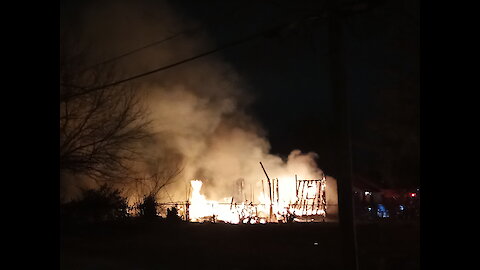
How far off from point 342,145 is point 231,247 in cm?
644

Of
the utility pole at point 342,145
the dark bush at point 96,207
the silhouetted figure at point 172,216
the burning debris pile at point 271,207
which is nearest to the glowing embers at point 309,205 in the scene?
the burning debris pile at point 271,207

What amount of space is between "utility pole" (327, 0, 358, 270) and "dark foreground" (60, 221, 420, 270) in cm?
305

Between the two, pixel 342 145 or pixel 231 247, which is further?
pixel 231 247

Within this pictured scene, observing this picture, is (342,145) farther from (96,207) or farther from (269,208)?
(96,207)

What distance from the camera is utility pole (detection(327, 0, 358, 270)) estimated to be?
26.9 feet

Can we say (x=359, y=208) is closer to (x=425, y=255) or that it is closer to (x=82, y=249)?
(x=82, y=249)

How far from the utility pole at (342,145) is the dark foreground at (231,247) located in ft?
10.0

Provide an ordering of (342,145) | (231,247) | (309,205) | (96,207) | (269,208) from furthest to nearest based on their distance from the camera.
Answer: (309,205) → (269,208) → (96,207) → (231,247) → (342,145)

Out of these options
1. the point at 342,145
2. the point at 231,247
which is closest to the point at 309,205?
the point at 231,247

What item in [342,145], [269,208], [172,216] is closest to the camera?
[342,145]

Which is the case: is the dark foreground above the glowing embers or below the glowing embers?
below

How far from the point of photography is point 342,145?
27.3ft

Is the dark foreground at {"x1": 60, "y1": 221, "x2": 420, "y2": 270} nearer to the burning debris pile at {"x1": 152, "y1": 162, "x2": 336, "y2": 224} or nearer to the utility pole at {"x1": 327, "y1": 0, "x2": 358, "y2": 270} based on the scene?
the utility pole at {"x1": 327, "y1": 0, "x2": 358, "y2": 270}

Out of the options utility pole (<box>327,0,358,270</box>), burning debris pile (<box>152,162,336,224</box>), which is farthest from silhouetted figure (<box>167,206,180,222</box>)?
utility pole (<box>327,0,358,270</box>)
